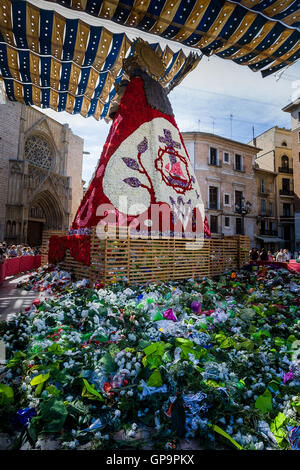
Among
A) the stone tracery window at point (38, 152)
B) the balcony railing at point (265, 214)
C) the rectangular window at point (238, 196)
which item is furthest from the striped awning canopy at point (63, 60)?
the balcony railing at point (265, 214)

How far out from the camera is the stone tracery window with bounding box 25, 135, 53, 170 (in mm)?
19922

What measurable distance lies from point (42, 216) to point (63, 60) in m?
16.4

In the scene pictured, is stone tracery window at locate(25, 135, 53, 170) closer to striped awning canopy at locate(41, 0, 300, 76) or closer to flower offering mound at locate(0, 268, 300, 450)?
striped awning canopy at locate(41, 0, 300, 76)

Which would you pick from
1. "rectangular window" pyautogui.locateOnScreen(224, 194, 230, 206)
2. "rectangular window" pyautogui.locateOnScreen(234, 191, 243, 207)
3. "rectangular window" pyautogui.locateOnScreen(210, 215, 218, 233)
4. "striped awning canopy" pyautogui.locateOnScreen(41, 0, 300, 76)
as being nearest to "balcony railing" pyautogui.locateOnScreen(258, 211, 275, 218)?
"rectangular window" pyautogui.locateOnScreen(234, 191, 243, 207)

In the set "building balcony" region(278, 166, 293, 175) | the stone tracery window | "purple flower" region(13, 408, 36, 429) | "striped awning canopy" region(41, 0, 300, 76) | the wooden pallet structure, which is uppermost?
"building balcony" region(278, 166, 293, 175)

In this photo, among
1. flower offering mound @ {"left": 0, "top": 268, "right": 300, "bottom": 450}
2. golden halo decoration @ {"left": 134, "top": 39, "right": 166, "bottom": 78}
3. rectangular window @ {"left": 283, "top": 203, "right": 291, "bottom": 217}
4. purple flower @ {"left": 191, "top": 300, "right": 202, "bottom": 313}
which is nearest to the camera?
flower offering mound @ {"left": 0, "top": 268, "right": 300, "bottom": 450}

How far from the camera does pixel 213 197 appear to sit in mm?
22516

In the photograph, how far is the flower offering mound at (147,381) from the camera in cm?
180

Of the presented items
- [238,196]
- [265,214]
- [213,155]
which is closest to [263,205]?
[265,214]

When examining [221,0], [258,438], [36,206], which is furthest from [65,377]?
[36,206]

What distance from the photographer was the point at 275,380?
7.99ft

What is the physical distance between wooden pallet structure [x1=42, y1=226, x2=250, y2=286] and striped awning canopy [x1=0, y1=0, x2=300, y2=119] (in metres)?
5.25
